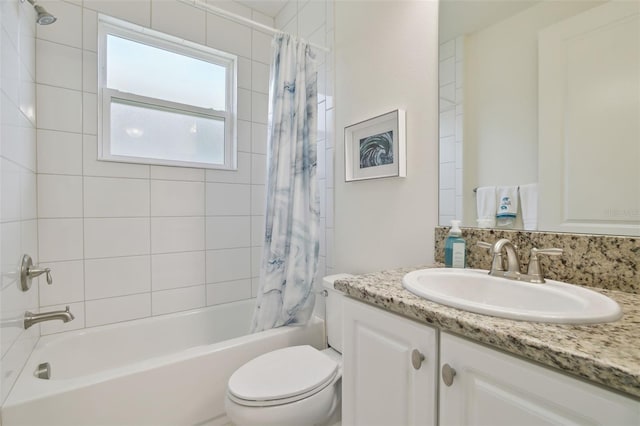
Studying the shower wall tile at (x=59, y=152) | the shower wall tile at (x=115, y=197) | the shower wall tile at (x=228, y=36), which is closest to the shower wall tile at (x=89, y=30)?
the shower wall tile at (x=59, y=152)

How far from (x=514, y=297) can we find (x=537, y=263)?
0.40ft

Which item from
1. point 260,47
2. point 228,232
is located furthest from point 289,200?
point 260,47

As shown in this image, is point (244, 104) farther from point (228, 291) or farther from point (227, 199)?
point (228, 291)

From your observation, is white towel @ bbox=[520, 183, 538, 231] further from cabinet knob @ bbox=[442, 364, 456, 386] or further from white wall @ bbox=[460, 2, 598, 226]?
cabinet knob @ bbox=[442, 364, 456, 386]

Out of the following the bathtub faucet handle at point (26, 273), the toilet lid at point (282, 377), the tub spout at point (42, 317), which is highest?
the bathtub faucet handle at point (26, 273)

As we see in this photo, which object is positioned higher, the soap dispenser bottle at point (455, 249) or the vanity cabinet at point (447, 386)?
the soap dispenser bottle at point (455, 249)

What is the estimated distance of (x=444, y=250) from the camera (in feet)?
3.91

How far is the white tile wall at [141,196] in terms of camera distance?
161cm

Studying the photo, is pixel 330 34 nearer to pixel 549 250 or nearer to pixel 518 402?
pixel 549 250

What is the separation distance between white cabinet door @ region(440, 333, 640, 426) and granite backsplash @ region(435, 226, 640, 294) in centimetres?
49

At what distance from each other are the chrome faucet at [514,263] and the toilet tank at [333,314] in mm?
778

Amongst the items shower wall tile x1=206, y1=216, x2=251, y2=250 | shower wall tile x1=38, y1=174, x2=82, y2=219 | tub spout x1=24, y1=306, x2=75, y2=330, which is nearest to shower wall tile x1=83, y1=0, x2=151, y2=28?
shower wall tile x1=38, y1=174, x2=82, y2=219

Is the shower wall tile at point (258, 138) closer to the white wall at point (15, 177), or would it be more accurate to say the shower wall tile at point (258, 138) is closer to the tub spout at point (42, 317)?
the white wall at point (15, 177)

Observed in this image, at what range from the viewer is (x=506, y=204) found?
1026 mm
